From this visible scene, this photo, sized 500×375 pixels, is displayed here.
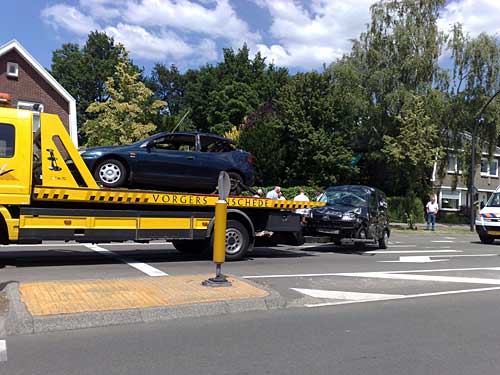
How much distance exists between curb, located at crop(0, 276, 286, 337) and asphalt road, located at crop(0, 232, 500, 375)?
139mm

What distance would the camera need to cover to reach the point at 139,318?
599 centimetres

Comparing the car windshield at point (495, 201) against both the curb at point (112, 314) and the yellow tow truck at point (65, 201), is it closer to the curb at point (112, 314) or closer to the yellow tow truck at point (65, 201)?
the yellow tow truck at point (65, 201)

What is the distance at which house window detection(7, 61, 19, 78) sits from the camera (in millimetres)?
26058

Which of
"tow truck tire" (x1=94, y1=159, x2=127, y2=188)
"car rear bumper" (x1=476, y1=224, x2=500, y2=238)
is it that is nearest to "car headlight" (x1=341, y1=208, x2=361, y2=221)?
"tow truck tire" (x1=94, y1=159, x2=127, y2=188)

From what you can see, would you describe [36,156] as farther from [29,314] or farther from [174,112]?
[174,112]

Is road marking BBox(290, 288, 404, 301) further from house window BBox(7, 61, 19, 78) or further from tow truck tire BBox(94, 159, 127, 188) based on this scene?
house window BBox(7, 61, 19, 78)

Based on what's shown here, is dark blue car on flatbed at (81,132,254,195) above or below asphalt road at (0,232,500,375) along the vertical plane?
above

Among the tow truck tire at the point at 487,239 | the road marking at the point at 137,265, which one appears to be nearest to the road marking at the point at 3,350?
the road marking at the point at 137,265

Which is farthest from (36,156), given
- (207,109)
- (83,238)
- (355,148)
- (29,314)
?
(207,109)

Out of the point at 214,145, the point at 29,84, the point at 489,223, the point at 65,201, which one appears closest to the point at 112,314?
the point at 65,201

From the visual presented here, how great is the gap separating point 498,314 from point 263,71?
50.6 m

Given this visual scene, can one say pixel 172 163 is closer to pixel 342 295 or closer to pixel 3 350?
pixel 342 295

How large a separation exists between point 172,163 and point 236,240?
218 cm

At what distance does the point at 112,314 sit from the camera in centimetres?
588
